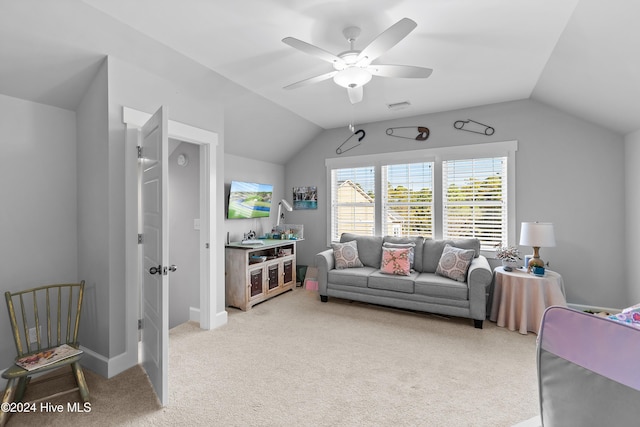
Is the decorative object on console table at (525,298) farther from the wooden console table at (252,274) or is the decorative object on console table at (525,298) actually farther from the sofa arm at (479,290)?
the wooden console table at (252,274)

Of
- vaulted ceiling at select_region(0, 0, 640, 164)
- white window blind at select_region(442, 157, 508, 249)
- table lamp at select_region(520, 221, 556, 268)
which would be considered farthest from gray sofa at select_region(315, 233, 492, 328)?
vaulted ceiling at select_region(0, 0, 640, 164)

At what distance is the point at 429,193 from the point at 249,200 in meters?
2.72

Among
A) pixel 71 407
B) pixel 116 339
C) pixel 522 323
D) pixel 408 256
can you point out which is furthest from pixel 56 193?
pixel 522 323

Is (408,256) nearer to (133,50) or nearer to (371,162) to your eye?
(371,162)

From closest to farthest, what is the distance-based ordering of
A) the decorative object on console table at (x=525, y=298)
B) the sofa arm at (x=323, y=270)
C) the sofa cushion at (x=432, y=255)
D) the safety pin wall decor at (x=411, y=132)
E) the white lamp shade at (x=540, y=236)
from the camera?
the decorative object on console table at (x=525, y=298) < the white lamp shade at (x=540, y=236) < the sofa cushion at (x=432, y=255) < the sofa arm at (x=323, y=270) < the safety pin wall decor at (x=411, y=132)

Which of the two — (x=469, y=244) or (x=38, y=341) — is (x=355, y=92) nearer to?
(x=469, y=244)

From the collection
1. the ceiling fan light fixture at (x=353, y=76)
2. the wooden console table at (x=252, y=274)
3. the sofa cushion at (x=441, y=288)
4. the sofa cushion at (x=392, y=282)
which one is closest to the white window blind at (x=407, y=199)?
the sofa cushion at (x=392, y=282)

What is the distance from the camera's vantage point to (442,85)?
3400 mm

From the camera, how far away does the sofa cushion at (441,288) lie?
333 cm

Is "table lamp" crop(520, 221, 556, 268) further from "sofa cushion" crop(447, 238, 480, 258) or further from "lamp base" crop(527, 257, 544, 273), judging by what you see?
"sofa cushion" crop(447, 238, 480, 258)

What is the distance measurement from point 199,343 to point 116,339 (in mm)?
742

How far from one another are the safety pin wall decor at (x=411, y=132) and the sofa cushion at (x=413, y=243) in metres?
1.51

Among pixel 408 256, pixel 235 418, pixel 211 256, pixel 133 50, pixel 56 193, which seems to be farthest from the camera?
pixel 408 256

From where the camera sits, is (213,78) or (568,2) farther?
(213,78)
